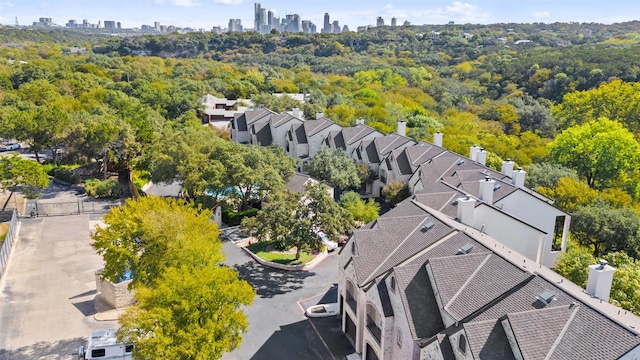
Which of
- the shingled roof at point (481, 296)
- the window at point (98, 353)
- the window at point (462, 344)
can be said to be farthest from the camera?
the window at point (98, 353)

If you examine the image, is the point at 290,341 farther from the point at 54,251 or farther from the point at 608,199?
the point at 608,199

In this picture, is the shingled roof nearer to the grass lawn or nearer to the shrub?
the grass lawn

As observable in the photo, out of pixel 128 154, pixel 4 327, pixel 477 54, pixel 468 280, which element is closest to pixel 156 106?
pixel 128 154

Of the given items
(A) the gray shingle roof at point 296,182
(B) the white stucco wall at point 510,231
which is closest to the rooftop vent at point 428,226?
(B) the white stucco wall at point 510,231

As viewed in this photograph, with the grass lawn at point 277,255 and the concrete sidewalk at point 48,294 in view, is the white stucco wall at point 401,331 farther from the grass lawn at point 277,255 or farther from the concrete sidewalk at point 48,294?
the concrete sidewalk at point 48,294

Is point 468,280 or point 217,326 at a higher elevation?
point 468,280

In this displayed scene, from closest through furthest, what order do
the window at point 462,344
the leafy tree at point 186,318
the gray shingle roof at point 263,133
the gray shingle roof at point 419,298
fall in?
the window at point 462,344
the leafy tree at point 186,318
the gray shingle roof at point 419,298
the gray shingle roof at point 263,133

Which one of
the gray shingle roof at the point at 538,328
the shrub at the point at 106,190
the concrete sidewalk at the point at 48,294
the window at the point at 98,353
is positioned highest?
the gray shingle roof at the point at 538,328
